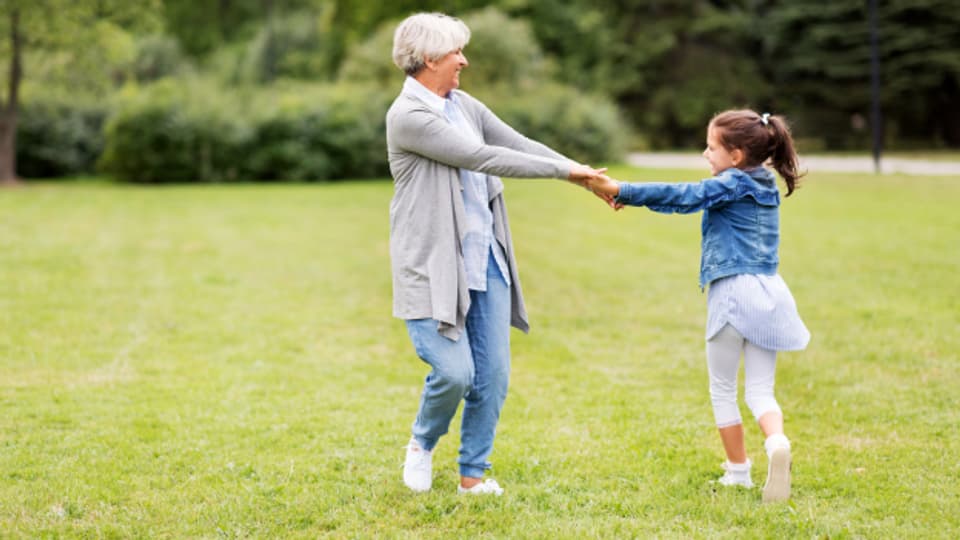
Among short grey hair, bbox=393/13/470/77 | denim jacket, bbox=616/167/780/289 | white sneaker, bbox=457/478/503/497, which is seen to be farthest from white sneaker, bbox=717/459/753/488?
short grey hair, bbox=393/13/470/77

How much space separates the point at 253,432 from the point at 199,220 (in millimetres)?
13226

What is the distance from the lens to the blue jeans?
450cm

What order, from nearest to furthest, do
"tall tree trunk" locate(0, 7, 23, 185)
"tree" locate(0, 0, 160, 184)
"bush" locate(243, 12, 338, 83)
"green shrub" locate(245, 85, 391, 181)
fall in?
"tree" locate(0, 0, 160, 184), "tall tree trunk" locate(0, 7, 23, 185), "green shrub" locate(245, 85, 391, 181), "bush" locate(243, 12, 338, 83)

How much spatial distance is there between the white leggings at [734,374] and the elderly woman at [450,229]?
990 mm

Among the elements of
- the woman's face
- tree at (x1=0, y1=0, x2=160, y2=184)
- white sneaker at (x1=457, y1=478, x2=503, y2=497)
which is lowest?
white sneaker at (x1=457, y1=478, x2=503, y2=497)

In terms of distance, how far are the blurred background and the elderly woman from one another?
24214mm

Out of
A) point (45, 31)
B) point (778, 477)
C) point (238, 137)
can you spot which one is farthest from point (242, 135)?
point (778, 477)

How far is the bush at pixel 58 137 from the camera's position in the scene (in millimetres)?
31266

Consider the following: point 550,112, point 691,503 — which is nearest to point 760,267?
point 691,503

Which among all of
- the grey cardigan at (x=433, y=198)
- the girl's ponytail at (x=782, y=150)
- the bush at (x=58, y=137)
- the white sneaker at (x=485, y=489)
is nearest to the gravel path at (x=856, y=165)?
the bush at (x=58, y=137)

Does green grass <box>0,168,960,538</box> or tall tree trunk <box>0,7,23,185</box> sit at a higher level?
tall tree trunk <box>0,7,23,185</box>

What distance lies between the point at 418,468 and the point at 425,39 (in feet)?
6.59

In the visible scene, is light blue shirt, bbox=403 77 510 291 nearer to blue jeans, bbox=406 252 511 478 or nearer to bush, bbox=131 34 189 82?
blue jeans, bbox=406 252 511 478

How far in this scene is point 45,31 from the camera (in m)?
25.9
